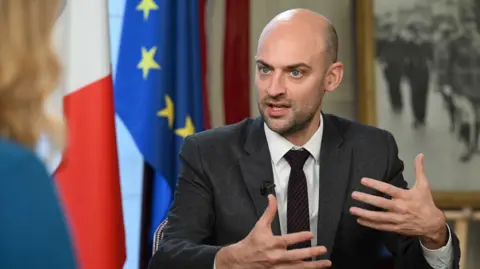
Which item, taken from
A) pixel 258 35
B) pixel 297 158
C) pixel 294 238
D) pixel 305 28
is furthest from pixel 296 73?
pixel 258 35

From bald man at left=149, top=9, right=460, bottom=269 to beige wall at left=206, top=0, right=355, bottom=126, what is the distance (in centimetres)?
107

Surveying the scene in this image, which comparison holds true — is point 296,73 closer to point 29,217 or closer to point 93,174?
point 93,174

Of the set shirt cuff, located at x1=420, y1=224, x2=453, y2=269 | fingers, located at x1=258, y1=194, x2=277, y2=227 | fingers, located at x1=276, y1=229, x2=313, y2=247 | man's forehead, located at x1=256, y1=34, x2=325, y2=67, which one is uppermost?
man's forehead, located at x1=256, y1=34, x2=325, y2=67

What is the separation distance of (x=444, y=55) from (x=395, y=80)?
0.78ft

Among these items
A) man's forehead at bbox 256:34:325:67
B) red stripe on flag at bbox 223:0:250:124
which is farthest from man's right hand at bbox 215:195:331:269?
red stripe on flag at bbox 223:0:250:124

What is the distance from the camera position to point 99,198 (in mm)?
2818

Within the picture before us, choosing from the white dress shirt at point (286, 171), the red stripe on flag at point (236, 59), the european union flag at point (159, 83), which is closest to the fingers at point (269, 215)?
the white dress shirt at point (286, 171)

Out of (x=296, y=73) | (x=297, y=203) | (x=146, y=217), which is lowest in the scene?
(x=146, y=217)

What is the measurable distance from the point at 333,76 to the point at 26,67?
158 centimetres

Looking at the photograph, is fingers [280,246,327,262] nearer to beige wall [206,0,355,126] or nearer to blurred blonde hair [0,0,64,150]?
blurred blonde hair [0,0,64,150]

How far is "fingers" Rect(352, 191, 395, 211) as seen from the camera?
185 centimetres

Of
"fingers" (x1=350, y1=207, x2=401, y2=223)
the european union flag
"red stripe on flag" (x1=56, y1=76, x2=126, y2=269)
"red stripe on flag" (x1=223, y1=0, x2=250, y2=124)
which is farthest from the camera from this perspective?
"red stripe on flag" (x1=223, y1=0, x2=250, y2=124)

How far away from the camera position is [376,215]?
1.86 meters

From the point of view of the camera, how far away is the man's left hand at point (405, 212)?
186 cm
